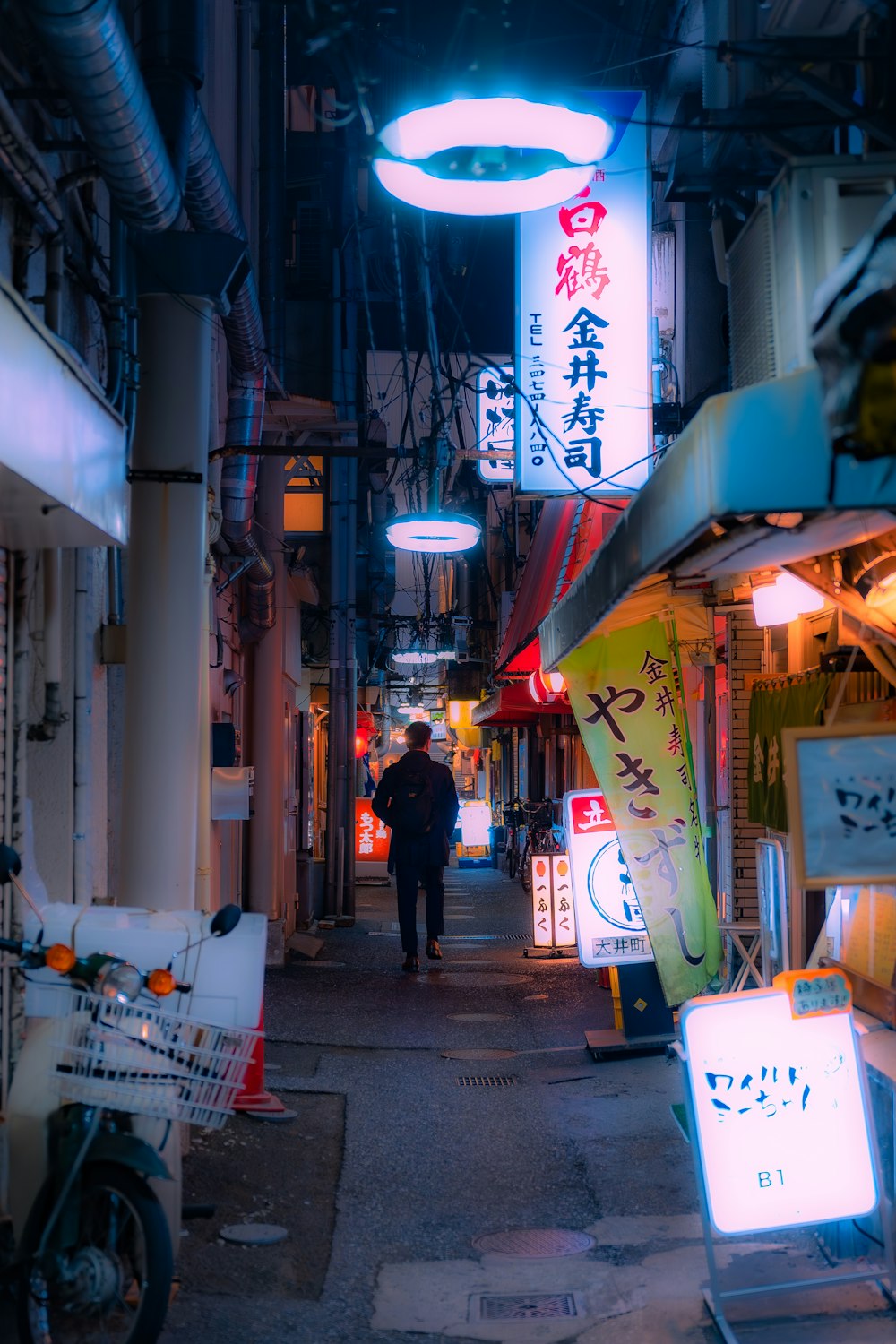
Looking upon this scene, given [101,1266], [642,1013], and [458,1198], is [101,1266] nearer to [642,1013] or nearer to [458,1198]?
[458,1198]

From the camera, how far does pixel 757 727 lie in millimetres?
10125

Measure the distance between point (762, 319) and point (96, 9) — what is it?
357cm

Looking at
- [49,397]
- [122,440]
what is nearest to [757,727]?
[122,440]

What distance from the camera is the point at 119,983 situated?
4902 millimetres

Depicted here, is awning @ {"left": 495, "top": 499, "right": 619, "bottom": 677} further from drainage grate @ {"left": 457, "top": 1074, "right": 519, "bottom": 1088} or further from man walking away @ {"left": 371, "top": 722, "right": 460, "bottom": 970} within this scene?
drainage grate @ {"left": 457, "top": 1074, "right": 519, "bottom": 1088}

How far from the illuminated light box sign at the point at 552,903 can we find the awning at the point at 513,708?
2835 mm

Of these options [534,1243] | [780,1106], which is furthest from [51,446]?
[534,1243]

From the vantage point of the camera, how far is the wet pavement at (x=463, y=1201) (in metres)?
5.77

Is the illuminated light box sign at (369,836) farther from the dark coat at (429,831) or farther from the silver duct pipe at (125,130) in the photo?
the silver duct pipe at (125,130)

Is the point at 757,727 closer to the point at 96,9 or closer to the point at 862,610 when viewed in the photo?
the point at 862,610

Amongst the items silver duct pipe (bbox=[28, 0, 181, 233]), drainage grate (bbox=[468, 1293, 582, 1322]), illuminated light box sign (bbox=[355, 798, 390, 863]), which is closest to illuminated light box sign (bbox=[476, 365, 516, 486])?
silver duct pipe (bbox=[28, 0, 181, 233])

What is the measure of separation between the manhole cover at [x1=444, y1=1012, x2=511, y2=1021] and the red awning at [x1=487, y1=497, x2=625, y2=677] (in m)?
3.73

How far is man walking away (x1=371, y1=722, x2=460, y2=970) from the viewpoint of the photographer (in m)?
16.1

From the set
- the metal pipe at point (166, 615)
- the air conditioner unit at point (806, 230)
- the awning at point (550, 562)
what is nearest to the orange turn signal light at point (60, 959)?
the metal pipe at point (166, 615)
